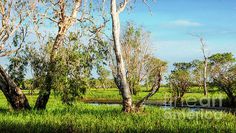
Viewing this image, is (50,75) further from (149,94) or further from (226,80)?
(226,80)

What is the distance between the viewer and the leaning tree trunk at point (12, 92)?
24.0 m

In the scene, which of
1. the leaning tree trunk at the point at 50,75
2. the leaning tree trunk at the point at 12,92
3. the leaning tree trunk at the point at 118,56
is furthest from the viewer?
the leaning tree trunk at the point at 50,75

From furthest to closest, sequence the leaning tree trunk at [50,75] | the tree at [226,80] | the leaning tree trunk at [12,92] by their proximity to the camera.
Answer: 1. the tree at [226,80]
2. the leaning tree trunk at [50,75]
3. the leaning tree trunk at [12,92]

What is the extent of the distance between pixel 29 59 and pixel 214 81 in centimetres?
2301

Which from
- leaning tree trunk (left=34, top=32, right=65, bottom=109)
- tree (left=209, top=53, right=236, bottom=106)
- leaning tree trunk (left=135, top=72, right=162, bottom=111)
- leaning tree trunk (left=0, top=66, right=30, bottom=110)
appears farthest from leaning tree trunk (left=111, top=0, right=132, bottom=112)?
tree (left=209, top=53, right=236, bottom=106)

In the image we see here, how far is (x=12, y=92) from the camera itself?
80.0ft

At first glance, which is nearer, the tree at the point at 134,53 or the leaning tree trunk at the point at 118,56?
the leaning tree trunk at the point at 118,56

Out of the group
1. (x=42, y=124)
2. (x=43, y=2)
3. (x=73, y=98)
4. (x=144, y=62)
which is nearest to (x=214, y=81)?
(x=144, y=62)

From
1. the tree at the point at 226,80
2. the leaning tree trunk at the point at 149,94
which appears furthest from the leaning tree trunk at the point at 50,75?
the tree at the point at 226,80

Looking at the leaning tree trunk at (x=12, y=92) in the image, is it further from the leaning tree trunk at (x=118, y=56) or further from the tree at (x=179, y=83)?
the tree at (x=179, y=83)

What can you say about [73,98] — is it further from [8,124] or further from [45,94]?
[8,124]

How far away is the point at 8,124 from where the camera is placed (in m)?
15.5

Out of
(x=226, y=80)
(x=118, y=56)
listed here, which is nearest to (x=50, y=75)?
(x=118, y=56)

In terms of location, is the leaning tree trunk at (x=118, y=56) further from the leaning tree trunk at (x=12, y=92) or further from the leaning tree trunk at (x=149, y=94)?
the leaning tree trunk at (x=12, y=92)
